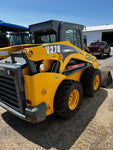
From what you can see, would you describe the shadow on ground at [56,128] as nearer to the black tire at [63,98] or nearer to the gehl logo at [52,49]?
the black tire at [63,98]

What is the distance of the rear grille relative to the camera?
7.71 ft

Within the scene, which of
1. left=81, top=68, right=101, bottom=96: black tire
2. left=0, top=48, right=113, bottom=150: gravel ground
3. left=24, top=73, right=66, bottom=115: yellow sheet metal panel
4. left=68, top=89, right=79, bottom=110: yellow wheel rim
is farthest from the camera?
left=81, top=68, right=101, bottom=96: black tire

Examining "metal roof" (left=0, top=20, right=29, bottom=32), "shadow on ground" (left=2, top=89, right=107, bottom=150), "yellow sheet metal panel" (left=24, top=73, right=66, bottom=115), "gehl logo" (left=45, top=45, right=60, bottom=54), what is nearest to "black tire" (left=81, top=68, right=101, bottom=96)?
"shadow on ground" (left=2, top=89, right=107, bottom=150)

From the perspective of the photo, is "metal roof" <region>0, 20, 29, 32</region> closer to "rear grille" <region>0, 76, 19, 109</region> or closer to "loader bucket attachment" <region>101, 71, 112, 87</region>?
"rear grille" <region>0, 76, 19, 109</region>

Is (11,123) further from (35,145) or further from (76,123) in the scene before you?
(76,123)

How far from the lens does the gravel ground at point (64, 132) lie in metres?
2.20

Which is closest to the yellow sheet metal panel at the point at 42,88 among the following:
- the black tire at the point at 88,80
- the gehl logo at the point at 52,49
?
the gehl logo at the point at 52,49

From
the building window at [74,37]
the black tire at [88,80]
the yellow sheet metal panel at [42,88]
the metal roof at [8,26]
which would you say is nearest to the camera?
the yellow sheet metal panel at [42,88]

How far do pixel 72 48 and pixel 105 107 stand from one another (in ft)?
6.14

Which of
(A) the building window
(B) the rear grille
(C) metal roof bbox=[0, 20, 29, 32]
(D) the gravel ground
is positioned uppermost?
(C) metal roof bbox=[0, 20, 29, 32]

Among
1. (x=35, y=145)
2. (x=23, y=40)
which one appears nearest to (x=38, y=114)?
(x=35, y=145)

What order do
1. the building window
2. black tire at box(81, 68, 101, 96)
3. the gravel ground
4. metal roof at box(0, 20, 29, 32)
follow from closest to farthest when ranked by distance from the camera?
1. the gravel ground
2. the building window
3. black tire at box(81, 68, 101, 96)
4. metal roof at box(0, 20, 29, 32)

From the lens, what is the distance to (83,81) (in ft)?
12.3

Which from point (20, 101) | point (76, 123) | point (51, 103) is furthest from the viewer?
point (76, 123)
